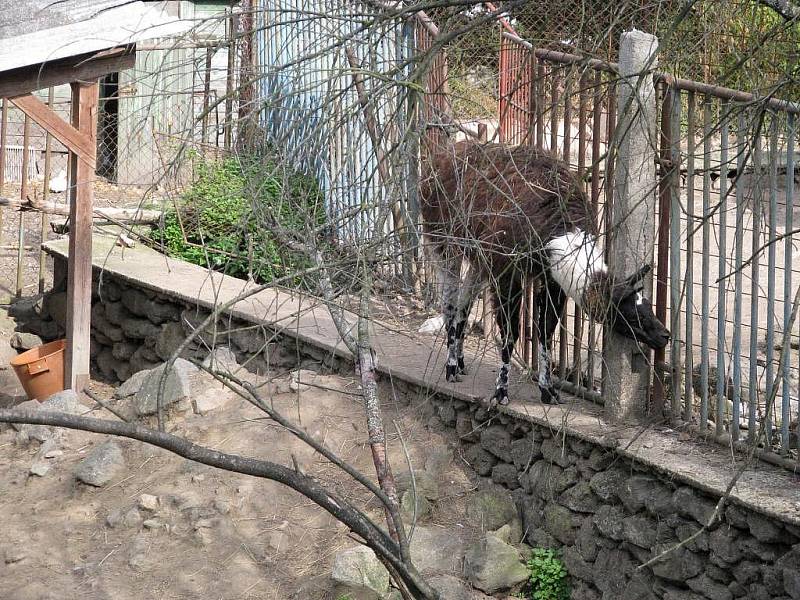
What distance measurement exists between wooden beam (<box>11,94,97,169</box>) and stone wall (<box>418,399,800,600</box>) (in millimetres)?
3550

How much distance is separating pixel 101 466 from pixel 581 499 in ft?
9.59

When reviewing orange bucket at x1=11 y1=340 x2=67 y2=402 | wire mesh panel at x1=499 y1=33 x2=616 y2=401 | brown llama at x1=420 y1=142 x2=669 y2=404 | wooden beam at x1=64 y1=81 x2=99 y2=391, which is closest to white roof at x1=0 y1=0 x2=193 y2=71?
wooden beam at x1=64 y1=81 x2=99 y2=391

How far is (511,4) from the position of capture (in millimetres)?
2820

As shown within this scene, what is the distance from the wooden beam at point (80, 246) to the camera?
7531 mm

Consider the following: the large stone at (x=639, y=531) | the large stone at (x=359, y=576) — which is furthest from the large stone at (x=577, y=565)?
the large stone at (x=359, y=576)

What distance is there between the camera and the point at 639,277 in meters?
4.64

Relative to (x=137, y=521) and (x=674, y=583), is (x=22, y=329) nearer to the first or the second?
(x=137, y=521)

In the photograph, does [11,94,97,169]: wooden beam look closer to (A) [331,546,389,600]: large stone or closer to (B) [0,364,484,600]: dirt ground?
(B) [0,364,484,600]: dirt ground

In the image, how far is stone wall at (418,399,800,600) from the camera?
400cm

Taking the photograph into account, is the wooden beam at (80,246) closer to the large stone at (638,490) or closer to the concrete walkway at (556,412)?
the concrete walkway at (556,412)

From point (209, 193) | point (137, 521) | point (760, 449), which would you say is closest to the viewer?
point (760, 449)

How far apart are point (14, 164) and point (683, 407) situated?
33.5 feet

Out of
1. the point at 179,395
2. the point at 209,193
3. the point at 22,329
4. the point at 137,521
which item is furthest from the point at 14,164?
the point at 137,521

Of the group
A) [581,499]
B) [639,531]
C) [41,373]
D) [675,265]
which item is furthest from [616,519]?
[41,373]
